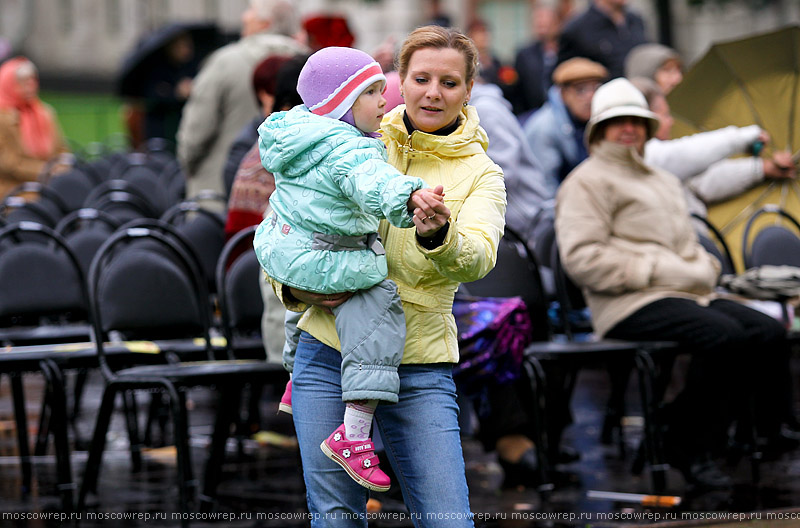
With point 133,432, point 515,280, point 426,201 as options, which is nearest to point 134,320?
point 133,432

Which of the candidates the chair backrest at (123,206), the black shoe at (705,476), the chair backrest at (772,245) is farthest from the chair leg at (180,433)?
the chair backrest at (123,206)

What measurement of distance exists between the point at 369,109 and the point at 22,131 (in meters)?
11.9

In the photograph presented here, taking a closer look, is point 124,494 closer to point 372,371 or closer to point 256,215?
point 256,215

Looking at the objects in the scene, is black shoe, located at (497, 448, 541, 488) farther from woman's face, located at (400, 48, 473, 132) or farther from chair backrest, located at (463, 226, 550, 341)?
woman's face, located at (400, 48, 473, 132)

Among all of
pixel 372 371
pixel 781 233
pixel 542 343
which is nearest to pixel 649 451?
pixel 542 343

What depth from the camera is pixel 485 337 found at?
5.74m

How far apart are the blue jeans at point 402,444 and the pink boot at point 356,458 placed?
0.08 m

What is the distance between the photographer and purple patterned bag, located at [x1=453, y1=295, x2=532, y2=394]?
18.7 feet

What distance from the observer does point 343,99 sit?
156 inches

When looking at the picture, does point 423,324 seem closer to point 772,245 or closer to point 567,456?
point 567,456

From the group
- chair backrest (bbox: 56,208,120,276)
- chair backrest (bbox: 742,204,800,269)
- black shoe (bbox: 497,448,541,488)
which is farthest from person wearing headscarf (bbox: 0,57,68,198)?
black shoe (bbox: 497,448,541,488)

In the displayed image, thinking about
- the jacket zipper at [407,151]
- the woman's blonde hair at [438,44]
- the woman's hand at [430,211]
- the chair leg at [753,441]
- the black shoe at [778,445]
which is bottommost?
the black shoe at [778,445]

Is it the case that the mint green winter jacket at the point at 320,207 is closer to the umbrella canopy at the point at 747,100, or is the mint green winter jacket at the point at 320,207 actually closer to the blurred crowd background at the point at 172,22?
the umbrella canopy at the point at 747,100

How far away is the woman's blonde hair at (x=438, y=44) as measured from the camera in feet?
13.5
